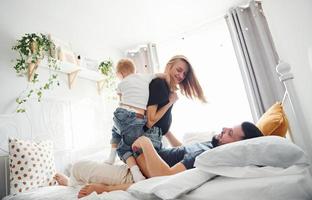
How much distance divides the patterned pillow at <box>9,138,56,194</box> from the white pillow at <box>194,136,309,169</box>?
1.30 metres

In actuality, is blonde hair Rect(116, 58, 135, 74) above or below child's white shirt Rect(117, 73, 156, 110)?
above

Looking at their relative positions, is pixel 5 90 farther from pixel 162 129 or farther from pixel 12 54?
pixel 162 129

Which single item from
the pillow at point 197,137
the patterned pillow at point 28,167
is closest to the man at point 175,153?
the pillow at point 197,137

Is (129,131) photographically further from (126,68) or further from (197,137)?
(197,137)

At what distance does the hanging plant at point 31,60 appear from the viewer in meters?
2.02

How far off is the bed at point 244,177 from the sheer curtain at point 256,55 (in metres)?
2.05

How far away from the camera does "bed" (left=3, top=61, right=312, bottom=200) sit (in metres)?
0.70

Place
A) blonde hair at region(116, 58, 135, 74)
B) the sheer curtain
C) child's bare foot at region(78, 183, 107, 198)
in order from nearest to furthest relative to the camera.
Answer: child's bare foot at region(78, 183, 107, 198) → blonde hair at region(116, 58, 135, 74) → the sheer curtain

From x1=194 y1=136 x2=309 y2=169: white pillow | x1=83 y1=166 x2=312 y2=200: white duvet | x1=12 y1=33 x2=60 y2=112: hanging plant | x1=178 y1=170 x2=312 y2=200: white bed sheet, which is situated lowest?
x1=178 y1=170 x2=312 y2=200: white bed sheet

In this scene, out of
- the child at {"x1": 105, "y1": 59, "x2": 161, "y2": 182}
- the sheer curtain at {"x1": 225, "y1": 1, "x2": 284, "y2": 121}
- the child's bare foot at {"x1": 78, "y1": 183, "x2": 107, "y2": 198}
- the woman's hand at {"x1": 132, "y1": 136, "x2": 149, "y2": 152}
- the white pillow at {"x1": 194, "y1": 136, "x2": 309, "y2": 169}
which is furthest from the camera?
the sheer curtain at {"x1": 225, "y1": 1, "x2": 284, "y2": 121}

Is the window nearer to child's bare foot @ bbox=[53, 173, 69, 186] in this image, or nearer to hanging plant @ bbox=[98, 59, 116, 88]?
hanging plant @ bbox=[98, 59, 116, 88]

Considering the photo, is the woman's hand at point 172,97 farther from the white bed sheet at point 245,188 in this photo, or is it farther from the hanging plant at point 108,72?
the hanging plant at point 108,72

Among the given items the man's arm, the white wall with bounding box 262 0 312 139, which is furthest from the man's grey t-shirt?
the white wall with bounding box 262 0 312 139

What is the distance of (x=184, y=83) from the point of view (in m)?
1.65
